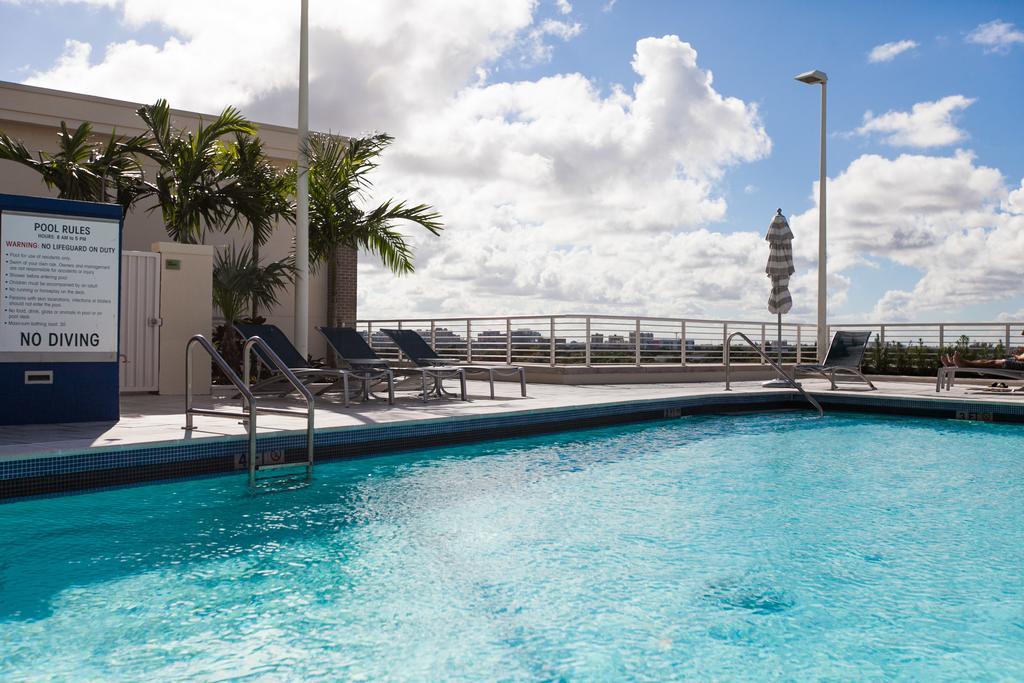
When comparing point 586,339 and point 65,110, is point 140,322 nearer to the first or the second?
point 65,110

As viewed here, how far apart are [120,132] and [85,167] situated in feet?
10.9

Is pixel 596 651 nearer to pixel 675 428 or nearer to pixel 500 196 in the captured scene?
pixel 675 428

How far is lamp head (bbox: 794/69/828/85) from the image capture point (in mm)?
13883

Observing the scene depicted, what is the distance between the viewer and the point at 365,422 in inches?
261

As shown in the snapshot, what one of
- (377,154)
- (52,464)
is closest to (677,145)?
(377,154)

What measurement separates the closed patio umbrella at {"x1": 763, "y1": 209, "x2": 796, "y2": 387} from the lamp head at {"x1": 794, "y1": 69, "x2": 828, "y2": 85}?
2.42 metres

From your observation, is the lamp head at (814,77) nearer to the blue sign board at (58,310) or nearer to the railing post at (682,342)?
the railing post at (682,342)

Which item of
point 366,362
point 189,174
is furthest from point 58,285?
point 189,174

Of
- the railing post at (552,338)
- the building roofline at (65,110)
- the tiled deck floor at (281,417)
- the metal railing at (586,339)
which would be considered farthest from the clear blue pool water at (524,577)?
the building roofline at (65,110)

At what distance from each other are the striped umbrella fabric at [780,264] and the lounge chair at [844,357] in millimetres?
2407

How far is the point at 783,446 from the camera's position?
749cm

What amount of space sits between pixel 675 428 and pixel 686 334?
245 inches

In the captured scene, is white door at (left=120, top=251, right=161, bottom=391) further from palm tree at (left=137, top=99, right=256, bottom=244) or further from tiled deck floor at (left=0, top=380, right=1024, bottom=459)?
palm tree at (left=137, top=99, right=256, bottom=244)

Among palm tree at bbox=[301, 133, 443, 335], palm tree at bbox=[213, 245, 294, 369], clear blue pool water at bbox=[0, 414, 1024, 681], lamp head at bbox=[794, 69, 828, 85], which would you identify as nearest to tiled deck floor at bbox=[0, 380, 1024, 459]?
clear blue pool water at bbox=[0, 414, 1024, 681]
